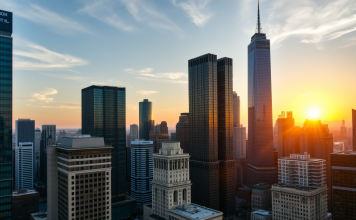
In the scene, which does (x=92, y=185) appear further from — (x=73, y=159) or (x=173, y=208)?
(x=173, y=208)

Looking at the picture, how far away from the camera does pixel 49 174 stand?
139 m

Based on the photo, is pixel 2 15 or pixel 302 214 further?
pixel 302 214

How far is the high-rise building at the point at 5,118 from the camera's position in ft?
423

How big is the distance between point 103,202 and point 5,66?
8452 cm

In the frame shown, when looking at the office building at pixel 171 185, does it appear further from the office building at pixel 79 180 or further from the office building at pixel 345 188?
the office building at pixel 345 188

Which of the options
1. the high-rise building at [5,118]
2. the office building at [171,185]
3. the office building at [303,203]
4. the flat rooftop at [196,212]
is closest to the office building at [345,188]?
the office building at [303,203]

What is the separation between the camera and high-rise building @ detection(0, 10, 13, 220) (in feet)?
423

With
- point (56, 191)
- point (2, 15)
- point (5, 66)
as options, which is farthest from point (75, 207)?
point (2, 15)

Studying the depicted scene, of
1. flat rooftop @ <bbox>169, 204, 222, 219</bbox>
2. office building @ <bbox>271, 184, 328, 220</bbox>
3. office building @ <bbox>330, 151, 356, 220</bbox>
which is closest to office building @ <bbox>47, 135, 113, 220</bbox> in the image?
flat rooftop @ <bbox>169, 204, 222, 219</bbox>

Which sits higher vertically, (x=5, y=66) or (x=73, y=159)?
(x=5, y=66)

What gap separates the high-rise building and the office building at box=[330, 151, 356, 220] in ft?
706

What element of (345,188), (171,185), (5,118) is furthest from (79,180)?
(345,188)

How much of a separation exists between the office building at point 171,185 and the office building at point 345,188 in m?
110

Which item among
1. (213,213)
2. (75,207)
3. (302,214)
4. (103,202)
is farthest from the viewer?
(302,214)
